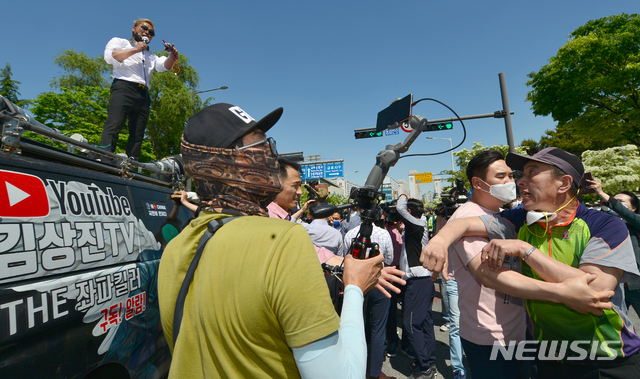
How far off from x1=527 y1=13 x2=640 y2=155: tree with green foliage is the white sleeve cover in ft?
52.3

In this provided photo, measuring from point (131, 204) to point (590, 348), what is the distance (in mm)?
2967

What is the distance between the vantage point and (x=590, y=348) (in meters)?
1.68

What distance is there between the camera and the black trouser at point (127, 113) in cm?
372

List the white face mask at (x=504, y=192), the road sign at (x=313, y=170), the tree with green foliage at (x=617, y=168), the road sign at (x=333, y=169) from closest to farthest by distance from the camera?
the white face mask at (x=504, y=192) → the tree with green foliage at (x=617, y=168) → the road sign at (x=333, y=169) → the road sign at (x=313, y=170)

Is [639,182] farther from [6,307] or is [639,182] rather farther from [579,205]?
[6,307]

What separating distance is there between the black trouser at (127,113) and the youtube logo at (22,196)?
2.14 m

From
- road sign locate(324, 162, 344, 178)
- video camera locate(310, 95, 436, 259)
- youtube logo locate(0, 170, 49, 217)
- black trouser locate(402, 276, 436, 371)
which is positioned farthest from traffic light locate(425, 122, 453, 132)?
road sign locate(324, 162, 344, 178)

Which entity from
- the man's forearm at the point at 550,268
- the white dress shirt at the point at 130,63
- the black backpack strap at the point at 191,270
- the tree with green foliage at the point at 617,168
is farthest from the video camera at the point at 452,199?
the tree with green foliage at the point at 617,168

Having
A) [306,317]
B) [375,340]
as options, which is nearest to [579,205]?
[306,317]

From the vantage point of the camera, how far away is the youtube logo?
1.42m

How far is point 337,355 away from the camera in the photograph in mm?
854

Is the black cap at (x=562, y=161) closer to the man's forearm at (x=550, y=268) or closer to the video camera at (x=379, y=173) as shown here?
the man's forearm at (x=550, y=268)

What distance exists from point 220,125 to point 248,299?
0.60 m

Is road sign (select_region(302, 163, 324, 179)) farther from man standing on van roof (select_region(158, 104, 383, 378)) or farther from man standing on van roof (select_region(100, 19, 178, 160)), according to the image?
man standing on van roof (select_region(158, 104, 383, 378))
